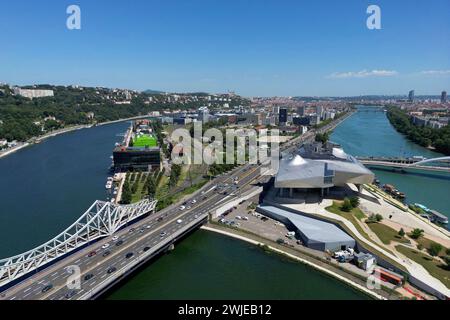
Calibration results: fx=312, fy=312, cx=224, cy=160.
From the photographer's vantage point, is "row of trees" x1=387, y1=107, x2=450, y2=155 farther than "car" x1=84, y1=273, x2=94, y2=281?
Yes

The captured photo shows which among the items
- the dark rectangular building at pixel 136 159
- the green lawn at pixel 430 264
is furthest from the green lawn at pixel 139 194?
the green lawn at pixel 430 264

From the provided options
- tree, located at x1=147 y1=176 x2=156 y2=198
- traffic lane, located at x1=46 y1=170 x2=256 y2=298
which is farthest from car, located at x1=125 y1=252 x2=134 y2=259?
tree, located at x1=147 y1=176 x2=156 y2=198

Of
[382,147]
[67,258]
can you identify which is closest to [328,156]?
[67,258]

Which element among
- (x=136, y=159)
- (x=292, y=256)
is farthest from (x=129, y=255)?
(x=136, y=159)

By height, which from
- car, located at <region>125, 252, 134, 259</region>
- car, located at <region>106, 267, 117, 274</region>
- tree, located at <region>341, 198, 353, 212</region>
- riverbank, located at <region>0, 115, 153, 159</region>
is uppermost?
riverbank, located at <region>0, 115, 153, 159</region>

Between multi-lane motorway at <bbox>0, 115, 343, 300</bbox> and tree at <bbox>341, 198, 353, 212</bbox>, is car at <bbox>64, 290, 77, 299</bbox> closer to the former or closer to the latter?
multi-lane motorway at <bbox>0, 115, 343, 300</bbox>

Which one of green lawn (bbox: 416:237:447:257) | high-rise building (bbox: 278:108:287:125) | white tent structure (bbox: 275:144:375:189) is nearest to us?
green lawn (bbox: 416:237:447:257)

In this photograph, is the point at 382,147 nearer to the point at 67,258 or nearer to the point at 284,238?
the point at 284,238
